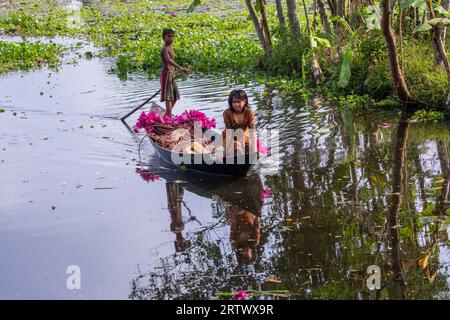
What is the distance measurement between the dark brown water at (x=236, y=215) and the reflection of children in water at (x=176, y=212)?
0.02 metres

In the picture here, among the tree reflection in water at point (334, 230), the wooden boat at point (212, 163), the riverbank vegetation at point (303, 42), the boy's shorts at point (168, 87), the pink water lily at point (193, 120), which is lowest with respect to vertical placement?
the tree reflection in water at point (334, 230)

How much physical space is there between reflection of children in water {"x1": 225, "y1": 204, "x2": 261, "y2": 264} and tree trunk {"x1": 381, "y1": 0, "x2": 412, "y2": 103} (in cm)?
430

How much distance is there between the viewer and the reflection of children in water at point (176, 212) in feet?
24.6

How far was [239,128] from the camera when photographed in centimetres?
958

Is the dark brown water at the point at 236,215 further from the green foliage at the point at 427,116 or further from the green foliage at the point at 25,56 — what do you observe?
the green foliage at the point at 25,56

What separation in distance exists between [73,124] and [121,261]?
6605mm

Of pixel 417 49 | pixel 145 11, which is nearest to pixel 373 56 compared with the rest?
pixel 417 49

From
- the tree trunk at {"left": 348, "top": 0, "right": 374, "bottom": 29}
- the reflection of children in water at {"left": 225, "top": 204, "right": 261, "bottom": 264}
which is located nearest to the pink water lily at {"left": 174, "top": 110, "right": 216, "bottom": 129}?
the reflection of children in water at {"left": 225, "top": 204, "right": 261, "bottom": 264}

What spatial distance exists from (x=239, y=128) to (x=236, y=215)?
1.66 m

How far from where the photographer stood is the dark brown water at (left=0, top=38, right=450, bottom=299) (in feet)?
21.4

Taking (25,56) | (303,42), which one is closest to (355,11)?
(303,42)

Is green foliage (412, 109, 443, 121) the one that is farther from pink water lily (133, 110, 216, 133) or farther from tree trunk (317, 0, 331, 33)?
tree trunk (317, 0, 331, 33)

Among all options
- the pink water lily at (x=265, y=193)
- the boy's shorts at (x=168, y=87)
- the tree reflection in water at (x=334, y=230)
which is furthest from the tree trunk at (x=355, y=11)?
the pink water lily at (x=265, y=193)
